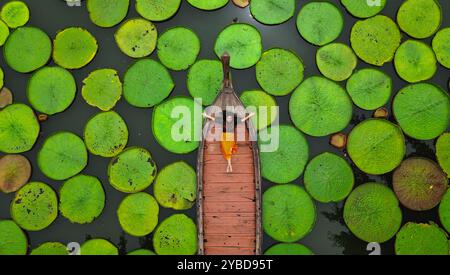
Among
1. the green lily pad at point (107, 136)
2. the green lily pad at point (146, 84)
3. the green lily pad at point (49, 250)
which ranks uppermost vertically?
the green lily pad at point (146, 84)

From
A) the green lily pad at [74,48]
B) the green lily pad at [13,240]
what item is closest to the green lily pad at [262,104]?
the green lily pad at [74,48]

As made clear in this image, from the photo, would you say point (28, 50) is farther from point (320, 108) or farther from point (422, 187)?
point (422, 187)

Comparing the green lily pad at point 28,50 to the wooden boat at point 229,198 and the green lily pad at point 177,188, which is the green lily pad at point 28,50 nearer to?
the green lily pad at point 177,188

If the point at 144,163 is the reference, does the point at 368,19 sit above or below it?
above

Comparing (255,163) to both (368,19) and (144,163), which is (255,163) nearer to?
(144,163)

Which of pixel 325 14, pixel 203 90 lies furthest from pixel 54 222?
pixel 325 14

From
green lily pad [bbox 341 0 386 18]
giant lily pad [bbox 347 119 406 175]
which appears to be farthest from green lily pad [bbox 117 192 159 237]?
green lily pad [bbox 341 0 386 18]
